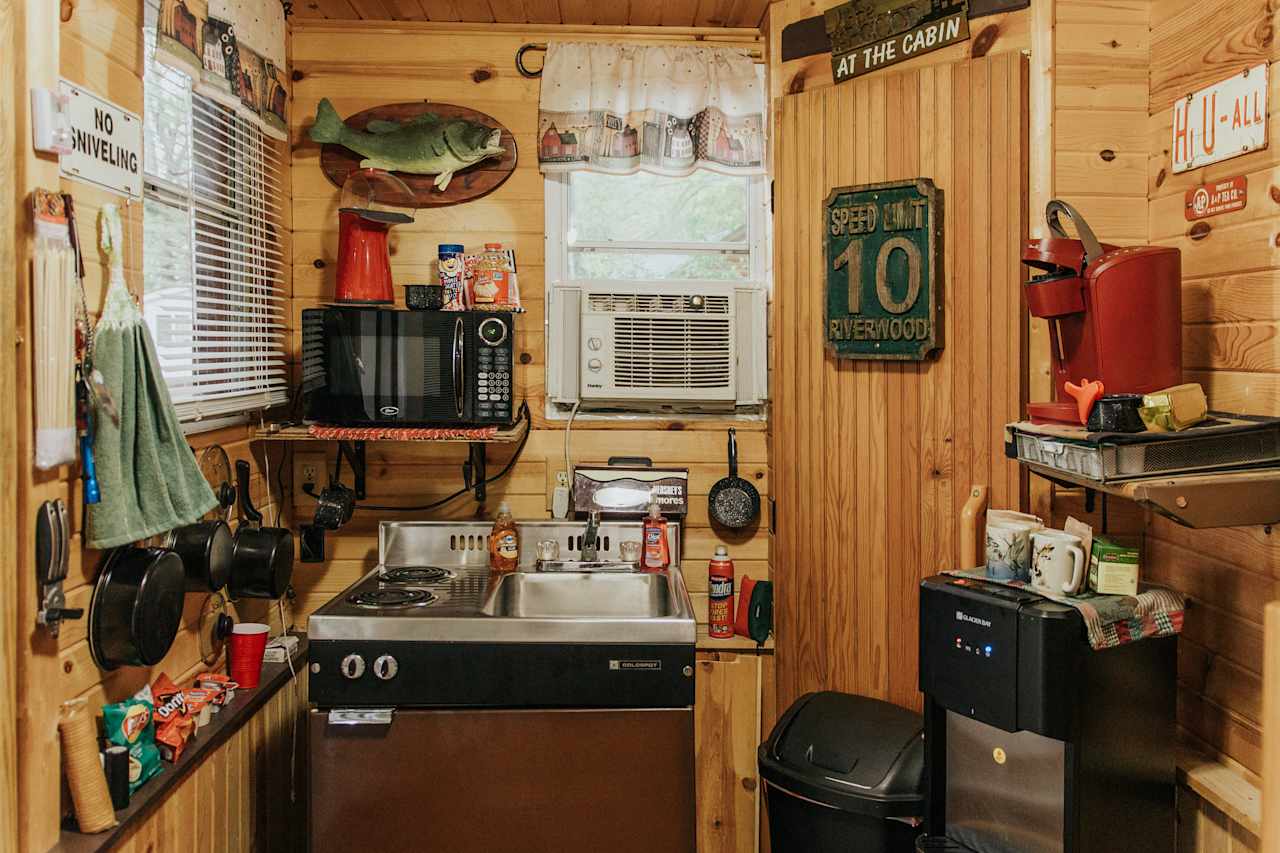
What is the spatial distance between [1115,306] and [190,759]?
1.99m

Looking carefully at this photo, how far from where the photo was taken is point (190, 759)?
201 cm

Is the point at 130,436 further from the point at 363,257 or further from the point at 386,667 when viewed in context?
the point at 363,257

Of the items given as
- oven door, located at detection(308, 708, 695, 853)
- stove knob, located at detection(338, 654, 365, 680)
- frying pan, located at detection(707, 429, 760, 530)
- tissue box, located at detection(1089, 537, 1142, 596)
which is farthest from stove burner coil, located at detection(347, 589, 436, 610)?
tissue box, located at detection(1089, 537, 1142, 596)

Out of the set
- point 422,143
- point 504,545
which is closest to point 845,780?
point 504,545

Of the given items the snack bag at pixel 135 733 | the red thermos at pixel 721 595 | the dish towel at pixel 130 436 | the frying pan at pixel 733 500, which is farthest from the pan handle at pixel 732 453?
the snack bag at pixel 135 733

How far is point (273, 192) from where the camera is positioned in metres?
2.80

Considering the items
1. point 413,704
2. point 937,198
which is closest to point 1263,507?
point 937,198

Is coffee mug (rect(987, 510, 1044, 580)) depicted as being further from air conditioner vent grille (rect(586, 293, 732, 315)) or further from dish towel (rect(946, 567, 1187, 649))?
air conditioner vent grille (rect(586, 293, 732, 315))

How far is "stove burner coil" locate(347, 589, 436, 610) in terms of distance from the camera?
2377mm

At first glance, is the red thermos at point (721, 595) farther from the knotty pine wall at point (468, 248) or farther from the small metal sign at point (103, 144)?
the small metal sign at point (103, 144)

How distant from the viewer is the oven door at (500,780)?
2.23m

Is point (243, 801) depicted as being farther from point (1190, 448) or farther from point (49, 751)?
point (1190, 448)

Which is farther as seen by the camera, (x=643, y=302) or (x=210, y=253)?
(x=643, y=302)

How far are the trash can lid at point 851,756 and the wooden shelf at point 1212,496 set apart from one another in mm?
823
